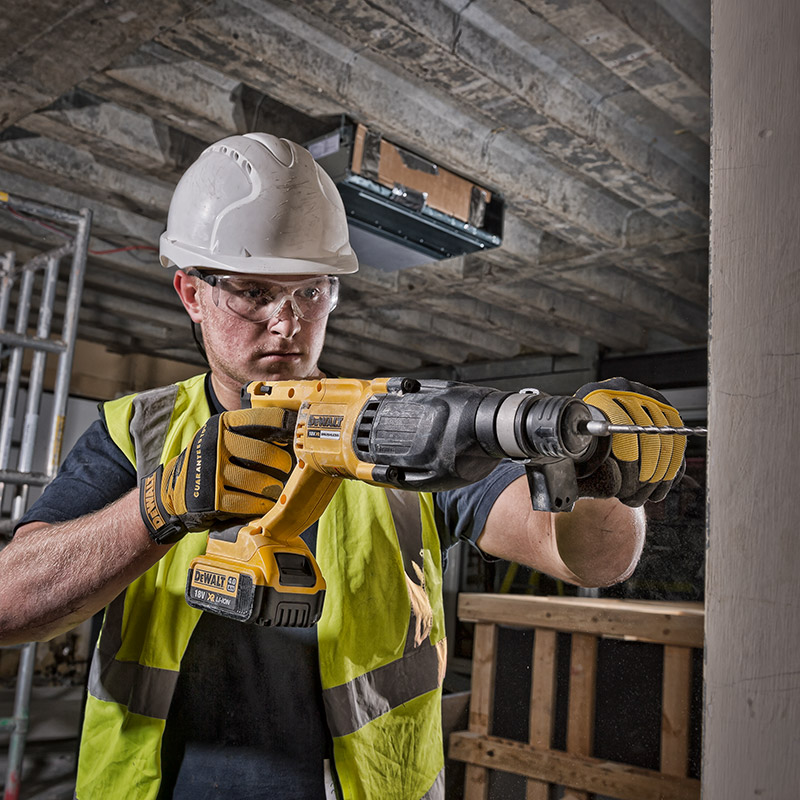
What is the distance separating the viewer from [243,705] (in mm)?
1205

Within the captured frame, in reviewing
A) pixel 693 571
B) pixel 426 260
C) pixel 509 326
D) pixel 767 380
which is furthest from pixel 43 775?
pixel 767 380

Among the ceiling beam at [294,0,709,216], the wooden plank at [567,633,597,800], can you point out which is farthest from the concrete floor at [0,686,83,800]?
the ceiling beam at [294,0,709,216]

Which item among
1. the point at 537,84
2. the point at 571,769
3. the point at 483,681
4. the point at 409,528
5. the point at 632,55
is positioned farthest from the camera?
the point at 537,84

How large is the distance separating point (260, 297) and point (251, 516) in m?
0.43

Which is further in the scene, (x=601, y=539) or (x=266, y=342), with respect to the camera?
(x=266, y=342)

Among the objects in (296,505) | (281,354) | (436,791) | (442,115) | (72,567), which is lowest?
(436,791)

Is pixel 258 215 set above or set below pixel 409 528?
above

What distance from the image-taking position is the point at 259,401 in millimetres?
1099

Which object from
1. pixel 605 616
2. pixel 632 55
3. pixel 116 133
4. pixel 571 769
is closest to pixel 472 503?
pixel 605 616

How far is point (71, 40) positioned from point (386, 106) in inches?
38.4

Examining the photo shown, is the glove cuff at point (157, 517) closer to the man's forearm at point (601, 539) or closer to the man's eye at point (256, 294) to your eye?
the man's eye at point (256, 294)

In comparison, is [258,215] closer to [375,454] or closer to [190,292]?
[190,292]

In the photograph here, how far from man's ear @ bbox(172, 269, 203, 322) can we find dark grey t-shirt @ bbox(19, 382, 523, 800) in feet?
1.22

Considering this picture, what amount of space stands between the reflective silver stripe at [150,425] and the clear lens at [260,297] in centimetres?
20
